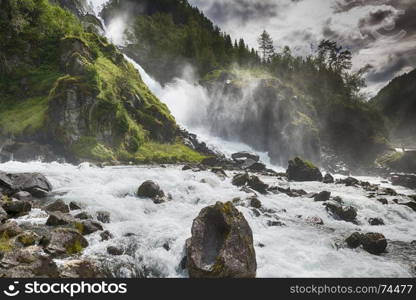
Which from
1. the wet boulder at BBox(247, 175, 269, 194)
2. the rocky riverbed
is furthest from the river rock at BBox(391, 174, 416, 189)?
the wet boulder at BBox(247, 175, 269, 194)

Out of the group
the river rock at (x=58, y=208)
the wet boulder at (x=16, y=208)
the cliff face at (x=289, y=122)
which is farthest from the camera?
the cliff face at (x=289, y=122)

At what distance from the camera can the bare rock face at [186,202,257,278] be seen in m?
12.2

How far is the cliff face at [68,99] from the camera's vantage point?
53531mm

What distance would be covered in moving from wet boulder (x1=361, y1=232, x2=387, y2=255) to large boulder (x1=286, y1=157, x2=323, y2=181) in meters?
37.0

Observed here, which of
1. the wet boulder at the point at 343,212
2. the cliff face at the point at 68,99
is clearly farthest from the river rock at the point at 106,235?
the cliff face at the point at 68,99

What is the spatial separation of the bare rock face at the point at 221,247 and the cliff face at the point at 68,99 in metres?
42.1

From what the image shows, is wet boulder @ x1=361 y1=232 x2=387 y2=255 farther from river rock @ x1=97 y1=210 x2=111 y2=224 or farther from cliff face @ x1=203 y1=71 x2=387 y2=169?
cliff face @ x1=203 y1=71 x2=387 y2=169

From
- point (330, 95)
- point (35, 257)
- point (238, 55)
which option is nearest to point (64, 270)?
point (35, 257)

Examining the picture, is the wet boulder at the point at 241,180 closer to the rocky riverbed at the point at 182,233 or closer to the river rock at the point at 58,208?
the rocky riverbed at the point at 182,233

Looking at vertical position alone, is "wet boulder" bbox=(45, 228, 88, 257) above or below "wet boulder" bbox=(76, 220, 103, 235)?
below

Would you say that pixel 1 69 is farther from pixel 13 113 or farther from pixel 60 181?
pixel 60 181

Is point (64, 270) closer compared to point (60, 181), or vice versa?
point (64, 270)

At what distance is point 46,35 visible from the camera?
268ft

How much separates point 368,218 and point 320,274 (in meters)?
14.8
